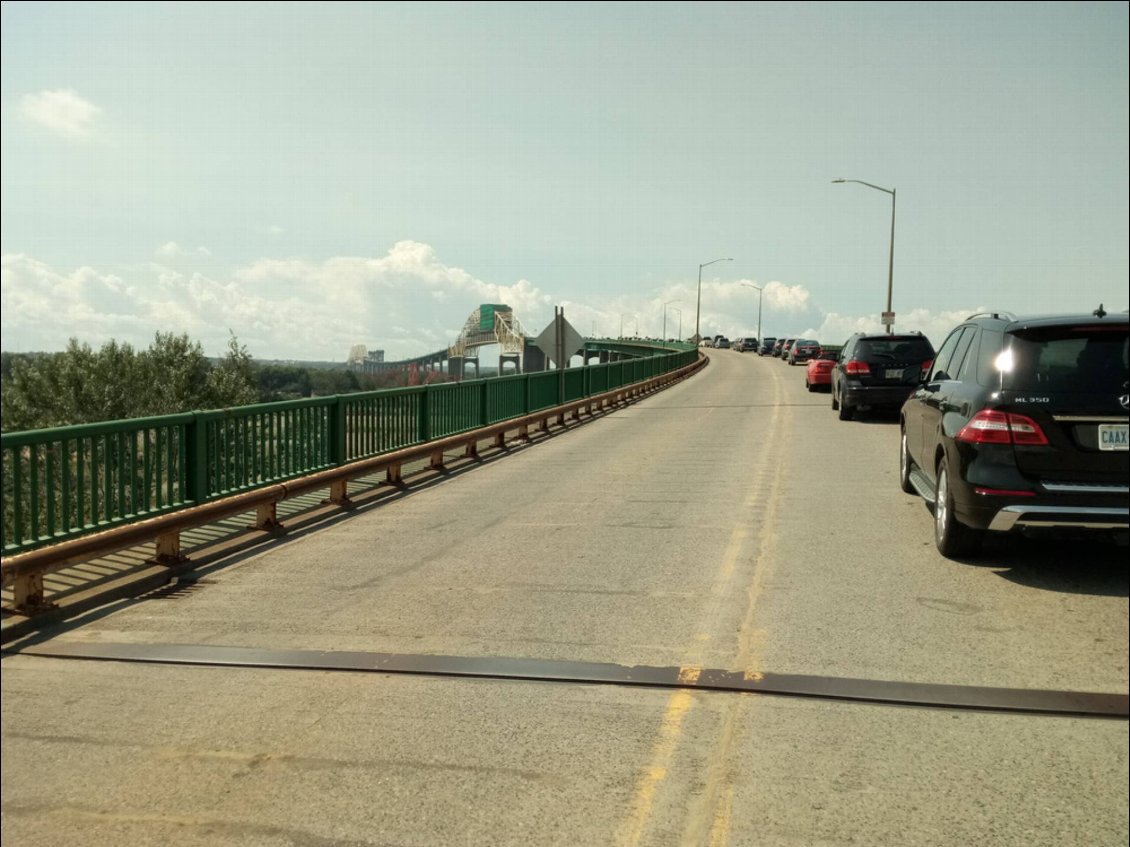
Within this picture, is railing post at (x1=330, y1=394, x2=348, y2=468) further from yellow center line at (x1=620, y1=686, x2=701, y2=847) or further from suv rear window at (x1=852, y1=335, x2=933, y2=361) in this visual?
suv rear window at (x1=852, y1=335, x2=933, y2=361)

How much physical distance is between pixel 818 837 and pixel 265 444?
827 centimetres

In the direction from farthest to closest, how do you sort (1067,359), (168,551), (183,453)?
(183,453) < (168,551) < (1067,359)

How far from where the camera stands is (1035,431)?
6.79 metres

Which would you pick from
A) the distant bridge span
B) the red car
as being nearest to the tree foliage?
the distant bridge span

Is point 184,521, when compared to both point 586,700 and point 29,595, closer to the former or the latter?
point 29,595

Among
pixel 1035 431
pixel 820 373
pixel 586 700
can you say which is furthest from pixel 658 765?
pixel 820 373

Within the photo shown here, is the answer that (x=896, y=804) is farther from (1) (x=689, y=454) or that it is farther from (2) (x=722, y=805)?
(1) (x=689, y=454)

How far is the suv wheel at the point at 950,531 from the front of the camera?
8.05 metres

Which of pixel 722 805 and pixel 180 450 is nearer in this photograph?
pixel 722 805

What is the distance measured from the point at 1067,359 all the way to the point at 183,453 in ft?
22.9

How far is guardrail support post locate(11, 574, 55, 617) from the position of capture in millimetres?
7000

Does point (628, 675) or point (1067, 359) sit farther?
point (1067, 359)

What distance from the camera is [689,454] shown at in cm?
1688

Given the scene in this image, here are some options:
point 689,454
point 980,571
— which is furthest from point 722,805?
point 689,454
